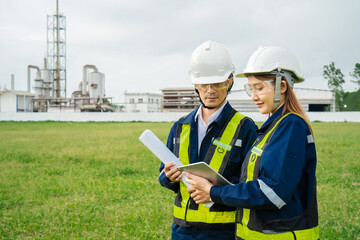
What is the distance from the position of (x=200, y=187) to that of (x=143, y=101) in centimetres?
6688

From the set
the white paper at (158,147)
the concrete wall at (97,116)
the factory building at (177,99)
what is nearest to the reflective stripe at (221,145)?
the white paper at (158,147)

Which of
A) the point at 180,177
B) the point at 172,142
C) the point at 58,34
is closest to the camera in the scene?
the point at 180,177

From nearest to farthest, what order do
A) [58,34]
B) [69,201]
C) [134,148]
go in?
[69,201]
[134,148]
[58,34]

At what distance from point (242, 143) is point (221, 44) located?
0.86 m

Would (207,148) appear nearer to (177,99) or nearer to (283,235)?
(283,235)

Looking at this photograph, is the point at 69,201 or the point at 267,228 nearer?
the point at 267,228

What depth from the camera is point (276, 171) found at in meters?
1.72

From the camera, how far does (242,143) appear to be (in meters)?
2.39

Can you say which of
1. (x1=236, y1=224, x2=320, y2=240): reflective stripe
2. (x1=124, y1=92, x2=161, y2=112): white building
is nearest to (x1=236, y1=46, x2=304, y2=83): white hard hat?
(x1=236, y1=224, x2=320, y2=240): reflective stripe

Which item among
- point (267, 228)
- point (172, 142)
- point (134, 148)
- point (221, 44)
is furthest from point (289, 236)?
point (134, 148)

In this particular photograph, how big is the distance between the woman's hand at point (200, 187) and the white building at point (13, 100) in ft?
163

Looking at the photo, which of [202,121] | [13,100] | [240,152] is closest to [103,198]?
[202,121]

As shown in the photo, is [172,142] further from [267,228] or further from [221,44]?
[267,228]

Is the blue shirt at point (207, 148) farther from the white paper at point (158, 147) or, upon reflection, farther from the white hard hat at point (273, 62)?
the white hard hat at point (273, 62)
